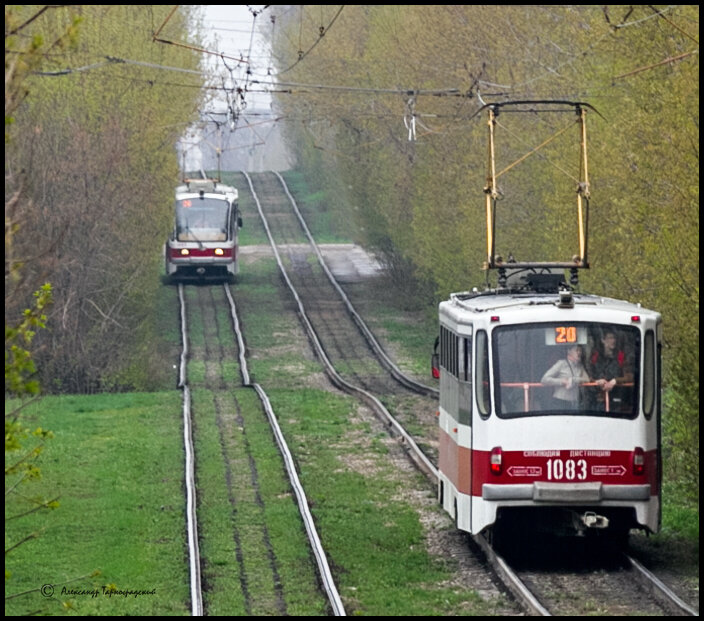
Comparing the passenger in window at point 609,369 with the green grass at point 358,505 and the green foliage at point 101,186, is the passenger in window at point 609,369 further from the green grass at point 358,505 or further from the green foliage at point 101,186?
the green foliage at point 101,186

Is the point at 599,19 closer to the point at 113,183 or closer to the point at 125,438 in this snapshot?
the point at 125,438

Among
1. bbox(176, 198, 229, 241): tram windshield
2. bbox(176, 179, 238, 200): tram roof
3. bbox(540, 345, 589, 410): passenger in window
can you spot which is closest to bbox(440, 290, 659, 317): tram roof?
bbox(540, 345, 589, 410): passenger in window

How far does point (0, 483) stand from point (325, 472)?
35.6 ft

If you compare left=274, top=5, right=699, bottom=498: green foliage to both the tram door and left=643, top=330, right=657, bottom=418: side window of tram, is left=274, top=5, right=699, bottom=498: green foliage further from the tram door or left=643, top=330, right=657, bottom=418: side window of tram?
the tram door

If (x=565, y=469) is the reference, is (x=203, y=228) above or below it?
above

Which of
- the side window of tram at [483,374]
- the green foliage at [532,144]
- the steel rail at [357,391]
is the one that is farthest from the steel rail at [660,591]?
the steel rail at [357,391]

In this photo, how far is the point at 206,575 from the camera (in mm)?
14539

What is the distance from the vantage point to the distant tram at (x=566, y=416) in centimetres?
1347

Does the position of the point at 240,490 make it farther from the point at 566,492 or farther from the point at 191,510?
the point at 566,492

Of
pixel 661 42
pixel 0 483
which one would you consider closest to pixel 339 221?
pixel 661 42

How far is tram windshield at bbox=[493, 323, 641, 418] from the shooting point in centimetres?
1358

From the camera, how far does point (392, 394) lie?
30109 mm

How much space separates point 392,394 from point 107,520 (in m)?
12.8

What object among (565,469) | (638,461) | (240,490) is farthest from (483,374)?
(240,490)
